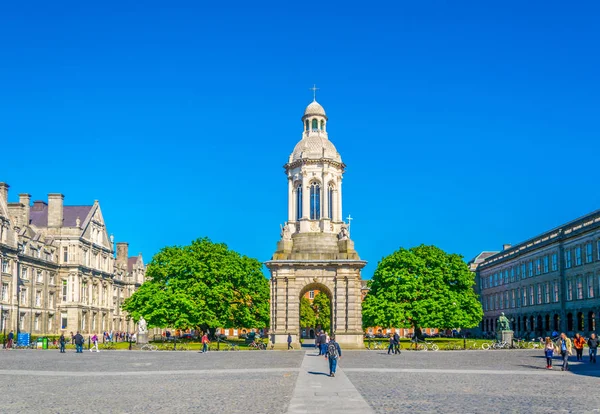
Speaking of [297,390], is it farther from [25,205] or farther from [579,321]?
[25,205]

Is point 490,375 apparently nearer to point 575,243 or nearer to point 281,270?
point 281,270

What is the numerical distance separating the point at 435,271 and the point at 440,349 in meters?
19.3

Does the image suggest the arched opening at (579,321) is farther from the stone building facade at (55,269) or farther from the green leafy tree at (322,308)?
the stone building facade at (55,269)

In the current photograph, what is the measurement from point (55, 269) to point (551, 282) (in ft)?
227

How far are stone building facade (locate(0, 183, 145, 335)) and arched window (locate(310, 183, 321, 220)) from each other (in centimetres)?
3797

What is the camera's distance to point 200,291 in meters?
75.2

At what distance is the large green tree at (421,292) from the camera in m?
75.4

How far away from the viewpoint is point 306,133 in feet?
216

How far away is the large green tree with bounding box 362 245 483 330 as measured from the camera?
7538 centimetres

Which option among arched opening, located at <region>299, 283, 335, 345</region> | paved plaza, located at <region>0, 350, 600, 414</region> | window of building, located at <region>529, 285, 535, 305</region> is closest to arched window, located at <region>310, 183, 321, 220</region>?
paved plaza, located at <region>0, 350, 600, 414</region>

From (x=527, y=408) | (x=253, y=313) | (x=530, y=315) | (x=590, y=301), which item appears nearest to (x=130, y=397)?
(x=527, y=408)

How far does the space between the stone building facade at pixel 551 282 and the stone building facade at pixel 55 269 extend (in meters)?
55.7

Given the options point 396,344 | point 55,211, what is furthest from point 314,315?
point 396,344

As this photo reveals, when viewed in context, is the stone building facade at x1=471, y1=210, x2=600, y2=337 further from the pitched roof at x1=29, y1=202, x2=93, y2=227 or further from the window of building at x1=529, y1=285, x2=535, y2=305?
the pitched roof at x1=29, y1=202, x2=93, y2=227
